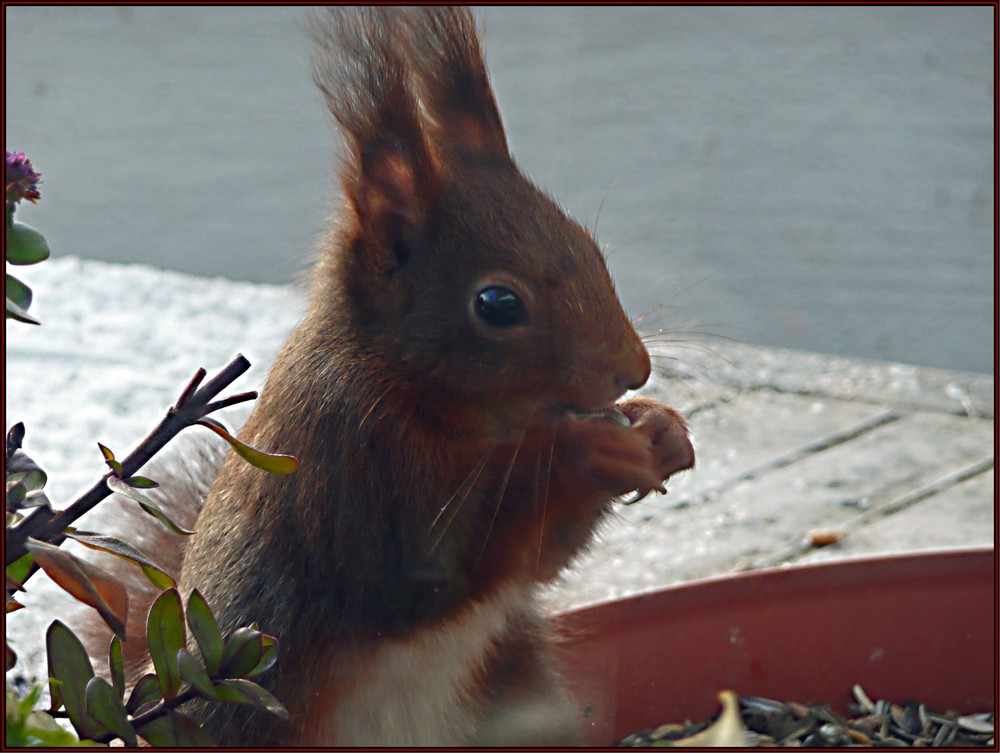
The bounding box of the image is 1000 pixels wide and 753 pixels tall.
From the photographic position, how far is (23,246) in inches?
18.9

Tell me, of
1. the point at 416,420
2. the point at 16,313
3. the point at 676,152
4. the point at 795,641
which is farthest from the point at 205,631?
the point at 676,152

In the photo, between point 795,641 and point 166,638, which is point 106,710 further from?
point 795,641

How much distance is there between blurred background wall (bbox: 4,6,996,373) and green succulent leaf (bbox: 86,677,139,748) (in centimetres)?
170

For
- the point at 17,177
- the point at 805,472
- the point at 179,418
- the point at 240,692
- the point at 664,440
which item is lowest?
the point at 805,472

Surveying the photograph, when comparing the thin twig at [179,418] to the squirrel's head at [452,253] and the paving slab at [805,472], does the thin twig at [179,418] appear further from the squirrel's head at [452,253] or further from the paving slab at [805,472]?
the paving slab at [805,472]

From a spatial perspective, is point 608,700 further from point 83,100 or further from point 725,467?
point 83,100

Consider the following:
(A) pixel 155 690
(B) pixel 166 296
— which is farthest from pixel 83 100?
(A) pixel 155 690

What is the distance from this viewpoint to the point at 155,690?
0.55 metres

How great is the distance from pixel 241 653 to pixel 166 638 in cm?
3

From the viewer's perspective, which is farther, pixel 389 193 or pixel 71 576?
pixel 389 193

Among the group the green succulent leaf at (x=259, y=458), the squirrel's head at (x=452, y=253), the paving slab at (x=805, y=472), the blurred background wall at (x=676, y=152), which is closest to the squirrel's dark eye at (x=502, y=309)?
the squirrel's head at (x=452, y=253)

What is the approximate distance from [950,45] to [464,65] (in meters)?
3.30

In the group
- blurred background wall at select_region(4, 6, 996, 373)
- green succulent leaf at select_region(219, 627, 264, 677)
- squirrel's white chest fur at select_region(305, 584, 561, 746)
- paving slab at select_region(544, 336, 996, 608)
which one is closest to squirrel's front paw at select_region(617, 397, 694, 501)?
squirrel's white chest fur at select_region(305, 584, 561, 746)

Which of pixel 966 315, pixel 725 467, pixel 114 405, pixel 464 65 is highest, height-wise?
pixel 464 65
